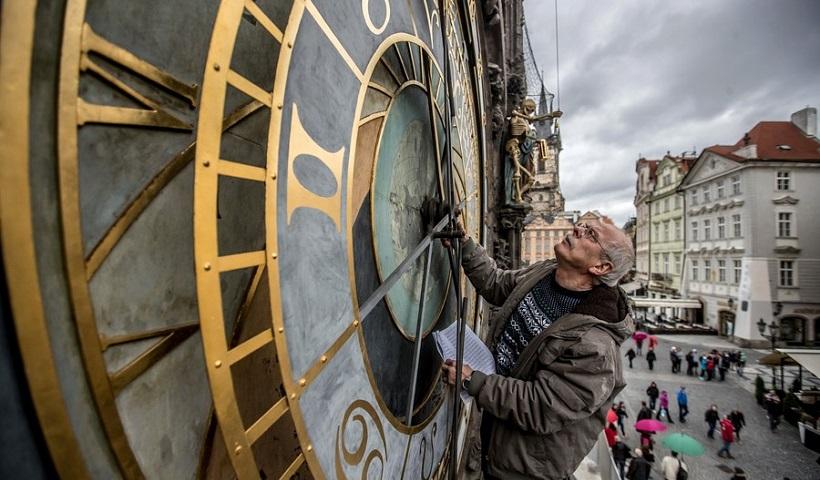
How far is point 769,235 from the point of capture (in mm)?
17000

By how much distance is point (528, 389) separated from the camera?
1141mm

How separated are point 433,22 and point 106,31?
1.07 m

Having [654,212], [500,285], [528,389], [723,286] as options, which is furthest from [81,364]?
[654,212]

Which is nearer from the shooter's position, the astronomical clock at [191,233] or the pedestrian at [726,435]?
the astronomical clock at [191,233]

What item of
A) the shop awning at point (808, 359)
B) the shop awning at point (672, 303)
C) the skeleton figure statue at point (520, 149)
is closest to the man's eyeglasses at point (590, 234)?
the skeleton figure statue at point (520, 149)

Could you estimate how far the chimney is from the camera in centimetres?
1936

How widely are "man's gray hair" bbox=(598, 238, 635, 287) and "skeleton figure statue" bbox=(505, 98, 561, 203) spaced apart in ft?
7.52

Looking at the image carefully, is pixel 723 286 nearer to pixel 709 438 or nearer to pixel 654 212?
pixel 654 212

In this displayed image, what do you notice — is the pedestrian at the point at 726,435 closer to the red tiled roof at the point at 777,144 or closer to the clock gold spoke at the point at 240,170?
the clock gold spoke at the point at 240,170

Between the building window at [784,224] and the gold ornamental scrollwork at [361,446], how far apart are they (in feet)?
73.2

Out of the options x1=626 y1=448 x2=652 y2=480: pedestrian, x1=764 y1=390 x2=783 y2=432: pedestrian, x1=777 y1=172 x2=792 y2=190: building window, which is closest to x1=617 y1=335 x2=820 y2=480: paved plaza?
x1=764 y1=390 x2=783 y2=432: pedestrian

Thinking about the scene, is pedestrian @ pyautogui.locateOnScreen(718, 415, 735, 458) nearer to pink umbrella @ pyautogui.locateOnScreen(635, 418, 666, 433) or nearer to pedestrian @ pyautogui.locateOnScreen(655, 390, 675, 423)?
pedestrian @ pyautogui.locateOnScreen(655, 390, 675, 423)

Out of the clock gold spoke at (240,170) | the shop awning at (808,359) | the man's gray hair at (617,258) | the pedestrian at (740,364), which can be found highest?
the clock gold spoke at (240,170)

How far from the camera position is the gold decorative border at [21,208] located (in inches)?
11.0
